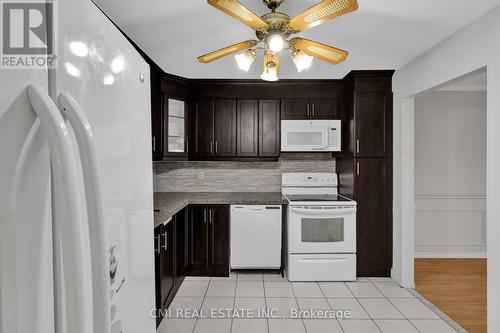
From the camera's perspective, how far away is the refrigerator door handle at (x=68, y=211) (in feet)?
1.42

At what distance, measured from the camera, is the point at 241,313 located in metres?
2.90

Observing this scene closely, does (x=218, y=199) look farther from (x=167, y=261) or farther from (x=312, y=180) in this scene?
(x=312, y=180)

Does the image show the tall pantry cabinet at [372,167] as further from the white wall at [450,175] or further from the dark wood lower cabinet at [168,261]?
the dark wood lower cabinet at [168,261]

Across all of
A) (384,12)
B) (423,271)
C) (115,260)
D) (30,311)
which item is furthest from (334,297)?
(30,311)

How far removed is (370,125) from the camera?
3719mm

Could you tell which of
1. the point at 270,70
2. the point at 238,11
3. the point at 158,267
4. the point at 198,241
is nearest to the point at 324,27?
the point at 270,70

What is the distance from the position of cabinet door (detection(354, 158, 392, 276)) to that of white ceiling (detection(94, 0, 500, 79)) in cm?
118

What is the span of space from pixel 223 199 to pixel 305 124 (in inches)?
53.5

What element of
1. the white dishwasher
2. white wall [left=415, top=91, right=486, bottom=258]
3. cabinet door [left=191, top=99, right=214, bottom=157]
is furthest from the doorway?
cabinet door [left=191, top=99, right=214, bottom=157]

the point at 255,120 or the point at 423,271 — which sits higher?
the point at 255,120

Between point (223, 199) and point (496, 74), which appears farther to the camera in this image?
point (223, 199)

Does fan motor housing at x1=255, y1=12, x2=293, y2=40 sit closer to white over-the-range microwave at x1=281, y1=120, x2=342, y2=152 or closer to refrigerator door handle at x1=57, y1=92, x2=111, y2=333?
refrigerator door handle at x1=57, y1=92, x2=111, y2=333

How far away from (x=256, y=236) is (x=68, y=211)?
137 inches

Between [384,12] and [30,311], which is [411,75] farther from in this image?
[30,311]
